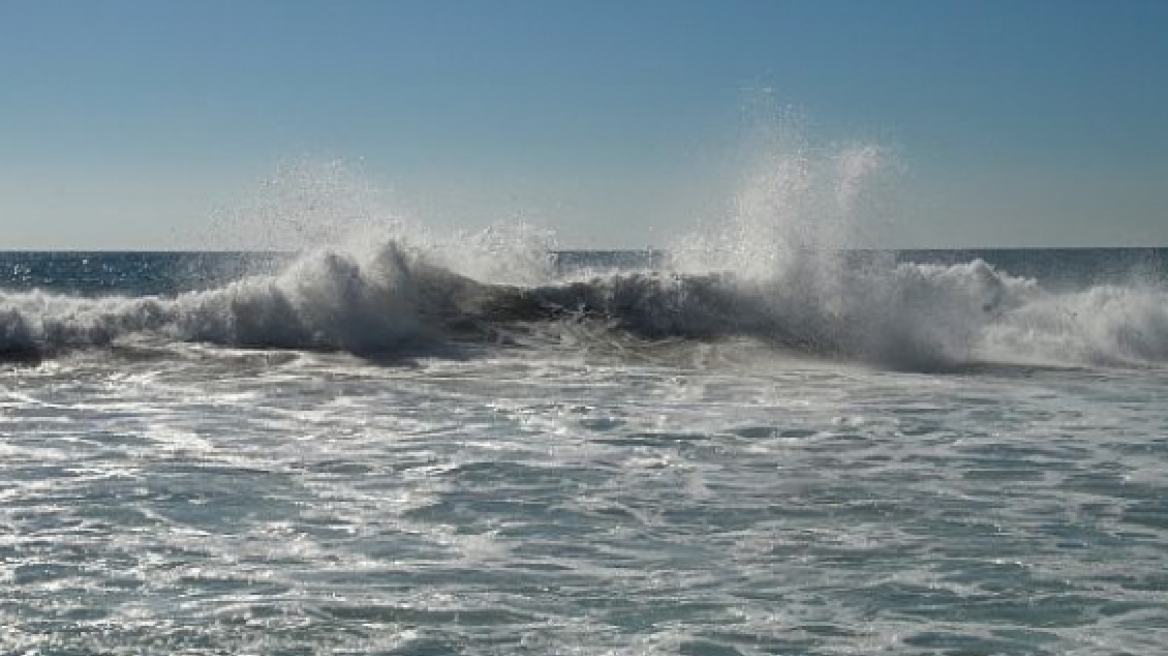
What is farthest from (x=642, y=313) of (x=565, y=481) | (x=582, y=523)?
(x=582, y=523)

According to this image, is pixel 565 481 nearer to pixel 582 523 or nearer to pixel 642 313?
pixel 582 523

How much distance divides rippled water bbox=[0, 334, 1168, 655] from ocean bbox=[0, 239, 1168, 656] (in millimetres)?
30

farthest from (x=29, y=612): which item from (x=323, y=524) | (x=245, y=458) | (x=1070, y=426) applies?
(x=1070, y=426)

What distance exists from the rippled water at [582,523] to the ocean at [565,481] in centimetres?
3

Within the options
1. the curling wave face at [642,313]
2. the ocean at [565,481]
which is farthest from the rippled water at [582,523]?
the curling wave face at [642,313]

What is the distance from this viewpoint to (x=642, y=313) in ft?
74.8

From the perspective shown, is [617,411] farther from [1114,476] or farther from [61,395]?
[61,395]

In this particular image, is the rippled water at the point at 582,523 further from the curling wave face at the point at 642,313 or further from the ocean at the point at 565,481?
the curling wave face at the point at 642,313

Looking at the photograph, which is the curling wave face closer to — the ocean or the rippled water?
the ocean

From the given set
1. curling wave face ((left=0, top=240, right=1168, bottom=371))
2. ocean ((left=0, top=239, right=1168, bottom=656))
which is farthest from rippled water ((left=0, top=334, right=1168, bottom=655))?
curling wave face ((left=0, top=240, right=1168, bottom=371))

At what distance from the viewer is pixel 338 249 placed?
23766 mm

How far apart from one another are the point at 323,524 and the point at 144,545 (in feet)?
3.38

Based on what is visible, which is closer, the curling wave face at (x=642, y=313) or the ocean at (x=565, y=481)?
the ocean at (x=565, y=481)

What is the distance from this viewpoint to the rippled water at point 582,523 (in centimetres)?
612
